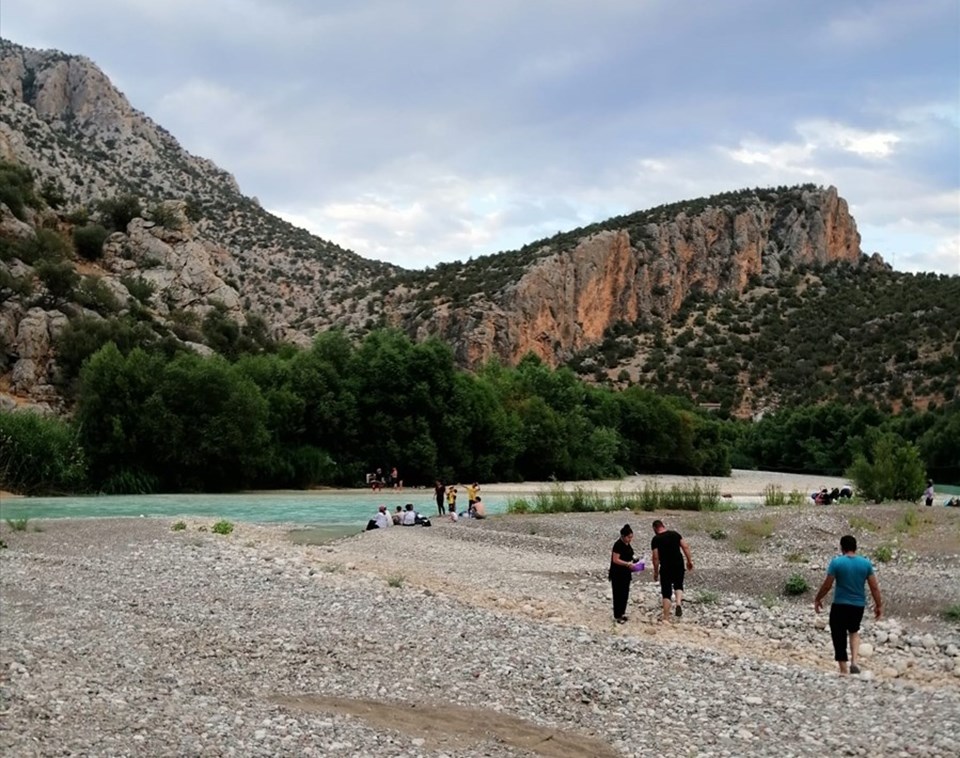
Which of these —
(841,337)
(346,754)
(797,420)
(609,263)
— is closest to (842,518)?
(346,754)

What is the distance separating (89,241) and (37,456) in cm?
3087

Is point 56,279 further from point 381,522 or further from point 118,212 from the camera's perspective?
point 381,522

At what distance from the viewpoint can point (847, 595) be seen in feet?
42.1

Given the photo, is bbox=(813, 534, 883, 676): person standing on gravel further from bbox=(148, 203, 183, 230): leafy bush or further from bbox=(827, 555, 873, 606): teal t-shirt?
bbox=(148, 203, 183, 230): leafy bush

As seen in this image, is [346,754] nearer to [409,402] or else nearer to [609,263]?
[409,402]

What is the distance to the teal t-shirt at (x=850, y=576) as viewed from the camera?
41.8ft

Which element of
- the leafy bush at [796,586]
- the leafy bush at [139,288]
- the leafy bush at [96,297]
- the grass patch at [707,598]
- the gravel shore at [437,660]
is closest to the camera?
the gravel shore at [437,660]

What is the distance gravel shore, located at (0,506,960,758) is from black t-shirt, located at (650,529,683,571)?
110 centimetres

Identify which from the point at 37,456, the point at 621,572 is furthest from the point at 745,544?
the point at 37,456

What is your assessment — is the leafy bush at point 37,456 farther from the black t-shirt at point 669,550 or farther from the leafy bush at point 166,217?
the black t-shirt at point 669,550

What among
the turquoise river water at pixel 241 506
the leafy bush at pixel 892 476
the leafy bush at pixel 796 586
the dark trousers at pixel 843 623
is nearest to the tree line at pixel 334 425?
the turquoise river water at pixel 241 506

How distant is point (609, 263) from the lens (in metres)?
117

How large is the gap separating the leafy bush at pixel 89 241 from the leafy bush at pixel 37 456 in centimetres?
2776

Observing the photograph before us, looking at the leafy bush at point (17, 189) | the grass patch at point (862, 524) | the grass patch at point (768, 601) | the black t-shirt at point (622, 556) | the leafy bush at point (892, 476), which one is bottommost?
the grass patch at point (768, 601)
